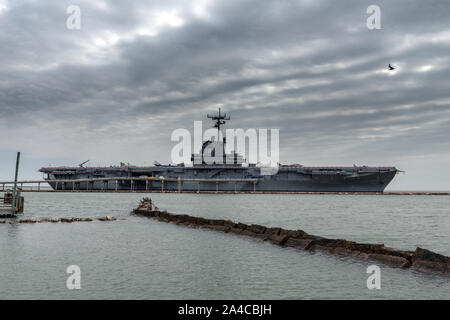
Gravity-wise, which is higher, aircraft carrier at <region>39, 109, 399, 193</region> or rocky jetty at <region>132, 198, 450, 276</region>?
aircraft carrier at <region>39, 109, 399, 193</region>

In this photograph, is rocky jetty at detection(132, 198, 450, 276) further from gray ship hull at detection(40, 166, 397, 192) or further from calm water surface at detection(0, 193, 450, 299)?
gray ship hull at detection(40, 166, 397, 192)

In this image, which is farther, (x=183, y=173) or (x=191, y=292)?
(x=183, y=173)

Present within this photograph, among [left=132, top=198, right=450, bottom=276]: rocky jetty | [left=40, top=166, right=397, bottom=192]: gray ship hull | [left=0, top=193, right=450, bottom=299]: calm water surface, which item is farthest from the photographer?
[left=40, top=166, right=397, bottom=192]: gray ship hull

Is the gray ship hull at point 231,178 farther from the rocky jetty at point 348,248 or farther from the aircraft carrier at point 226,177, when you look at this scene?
the rocky jetty at point 348,248

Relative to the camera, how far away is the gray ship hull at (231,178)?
64.1m

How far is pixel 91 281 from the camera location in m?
9.05

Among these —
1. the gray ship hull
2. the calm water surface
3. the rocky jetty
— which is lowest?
the calm water surface

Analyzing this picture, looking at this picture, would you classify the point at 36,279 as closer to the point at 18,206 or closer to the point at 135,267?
the point at 135,267

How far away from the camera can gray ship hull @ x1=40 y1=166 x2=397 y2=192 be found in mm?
64062

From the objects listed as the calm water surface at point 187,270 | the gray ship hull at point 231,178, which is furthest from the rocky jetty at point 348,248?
the gray ship hull at point 231,178

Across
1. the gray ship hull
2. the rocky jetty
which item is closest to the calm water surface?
the rocky jetty

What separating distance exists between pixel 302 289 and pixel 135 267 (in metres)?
4.97
